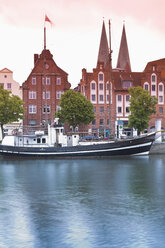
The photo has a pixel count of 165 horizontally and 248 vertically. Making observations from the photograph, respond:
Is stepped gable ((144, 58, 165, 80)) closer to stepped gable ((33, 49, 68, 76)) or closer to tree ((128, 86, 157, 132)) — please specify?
stepped gable ((33, 49, 68, 76))

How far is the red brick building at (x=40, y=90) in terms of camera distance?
11975 cm

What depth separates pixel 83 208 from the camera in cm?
→ 3422

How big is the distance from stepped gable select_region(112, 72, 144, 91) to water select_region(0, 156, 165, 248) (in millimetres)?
66938

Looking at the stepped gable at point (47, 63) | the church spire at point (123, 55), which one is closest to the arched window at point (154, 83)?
the stepped gable at point (47, 63)

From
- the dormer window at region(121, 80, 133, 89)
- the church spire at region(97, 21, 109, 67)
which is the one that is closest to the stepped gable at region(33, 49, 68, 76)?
the dormer window at region(121, 80, 133, 89)

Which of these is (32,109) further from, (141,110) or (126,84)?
(141,110)

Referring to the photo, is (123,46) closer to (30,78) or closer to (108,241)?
(30,78)

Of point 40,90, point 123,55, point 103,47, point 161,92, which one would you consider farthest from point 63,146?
point 123,55

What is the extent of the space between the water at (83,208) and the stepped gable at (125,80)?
6694cm

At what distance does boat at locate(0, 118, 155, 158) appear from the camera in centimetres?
7575

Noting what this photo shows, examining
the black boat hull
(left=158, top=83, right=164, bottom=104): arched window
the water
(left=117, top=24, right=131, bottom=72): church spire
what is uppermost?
(left=117, top=24, right=131, bottom=72): church spire

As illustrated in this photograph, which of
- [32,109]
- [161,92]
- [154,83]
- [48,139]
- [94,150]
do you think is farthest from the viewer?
[161,92]

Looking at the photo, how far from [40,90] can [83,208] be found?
3482 inches

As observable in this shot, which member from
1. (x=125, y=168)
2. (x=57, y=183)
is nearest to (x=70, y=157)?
(x=125, y=168)
